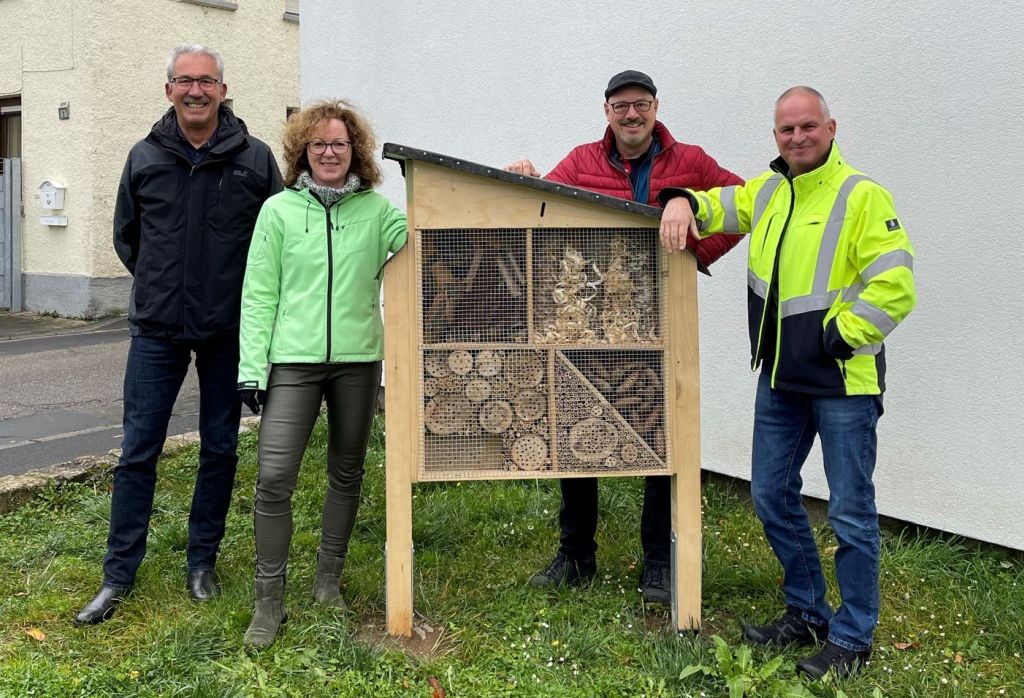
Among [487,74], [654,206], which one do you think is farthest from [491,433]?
[487,74]

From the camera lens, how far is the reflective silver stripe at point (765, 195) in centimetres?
352

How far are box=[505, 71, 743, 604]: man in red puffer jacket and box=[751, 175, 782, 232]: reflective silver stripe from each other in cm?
29

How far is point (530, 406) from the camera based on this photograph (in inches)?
Answer: 145

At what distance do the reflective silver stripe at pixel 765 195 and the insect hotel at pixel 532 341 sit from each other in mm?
300

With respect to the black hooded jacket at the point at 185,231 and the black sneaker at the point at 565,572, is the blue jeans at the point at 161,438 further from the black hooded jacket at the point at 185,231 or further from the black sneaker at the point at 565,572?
the black sneaker at the point at 565,572

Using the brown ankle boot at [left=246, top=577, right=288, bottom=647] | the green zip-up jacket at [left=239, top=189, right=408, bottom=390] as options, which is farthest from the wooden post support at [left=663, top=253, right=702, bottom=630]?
the brown ankle boot at [left=246, top=577, right=288, bottom=647]

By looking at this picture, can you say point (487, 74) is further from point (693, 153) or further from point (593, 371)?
point (593, 371)

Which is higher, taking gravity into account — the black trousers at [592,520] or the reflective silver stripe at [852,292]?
the reflective silver stripe at [852,292]

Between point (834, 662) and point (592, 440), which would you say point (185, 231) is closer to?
point (592, 440)

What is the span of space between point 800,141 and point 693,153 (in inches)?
27.7

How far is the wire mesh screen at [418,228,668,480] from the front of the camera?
365 cm

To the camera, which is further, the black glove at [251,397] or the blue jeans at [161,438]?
the blue jeans at [161,438]

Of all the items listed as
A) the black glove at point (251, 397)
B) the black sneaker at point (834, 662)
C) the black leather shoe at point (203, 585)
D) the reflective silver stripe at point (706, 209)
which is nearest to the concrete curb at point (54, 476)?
the black leather shoe at point (203, 585)

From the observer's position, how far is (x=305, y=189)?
364 centimetres
